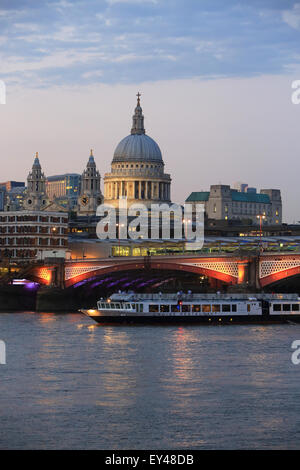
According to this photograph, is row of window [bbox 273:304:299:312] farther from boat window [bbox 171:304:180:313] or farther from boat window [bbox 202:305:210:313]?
boat window [bbox 171:304:180:313]

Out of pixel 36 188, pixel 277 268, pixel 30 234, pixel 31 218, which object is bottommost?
pixel 277 268

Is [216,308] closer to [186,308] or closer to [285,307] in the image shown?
[186,308]

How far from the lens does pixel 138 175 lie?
17612cm

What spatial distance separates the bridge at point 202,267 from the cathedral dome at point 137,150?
81087 mm

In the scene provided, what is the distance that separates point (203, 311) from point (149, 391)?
1265 inches

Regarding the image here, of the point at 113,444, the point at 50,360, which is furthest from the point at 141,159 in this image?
the point at 113,444

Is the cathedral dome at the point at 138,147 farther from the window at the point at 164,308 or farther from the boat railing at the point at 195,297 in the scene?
the window at the point at 164,308

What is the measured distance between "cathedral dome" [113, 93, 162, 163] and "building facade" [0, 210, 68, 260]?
64.2 m

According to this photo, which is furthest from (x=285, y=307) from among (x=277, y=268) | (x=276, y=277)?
(x=277, y=268)

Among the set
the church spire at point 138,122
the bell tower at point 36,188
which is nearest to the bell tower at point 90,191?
the church spire at point 138,122
